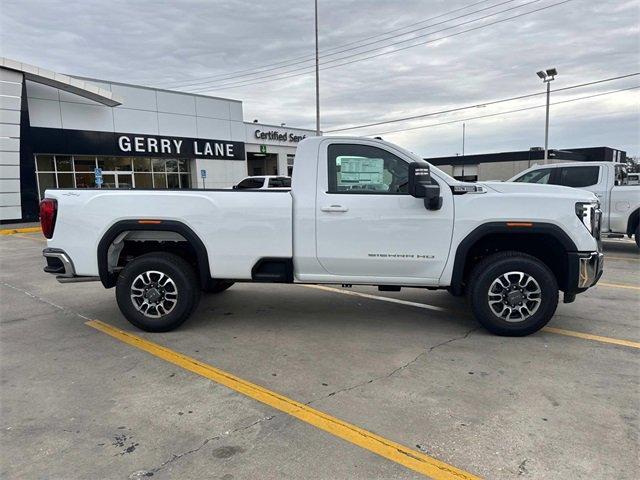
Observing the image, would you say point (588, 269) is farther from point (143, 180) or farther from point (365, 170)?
point (143, 180)

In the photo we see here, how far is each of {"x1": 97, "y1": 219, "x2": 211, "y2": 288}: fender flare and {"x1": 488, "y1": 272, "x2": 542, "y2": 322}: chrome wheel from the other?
3.04 meters

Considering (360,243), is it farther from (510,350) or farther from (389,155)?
(510,350)

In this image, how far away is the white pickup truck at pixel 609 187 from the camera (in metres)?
10.1

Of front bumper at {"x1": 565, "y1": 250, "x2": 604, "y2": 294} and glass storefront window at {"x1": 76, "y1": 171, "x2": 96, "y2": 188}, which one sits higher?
glass storefront window at {"x1": 76, "y1": 171, "x2": 96, "y2": 188}

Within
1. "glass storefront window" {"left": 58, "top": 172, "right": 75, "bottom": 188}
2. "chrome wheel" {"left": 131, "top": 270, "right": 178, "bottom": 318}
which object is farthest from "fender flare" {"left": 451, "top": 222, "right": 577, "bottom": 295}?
"glass storefront window" {"left": 58, "top": 172, "right": 75, "bottom": 188}

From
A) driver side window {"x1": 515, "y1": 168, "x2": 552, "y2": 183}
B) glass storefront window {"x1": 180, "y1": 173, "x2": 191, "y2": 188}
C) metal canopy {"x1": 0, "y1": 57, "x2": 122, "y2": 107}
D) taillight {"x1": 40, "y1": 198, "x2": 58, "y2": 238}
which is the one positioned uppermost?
metal canopy {"x1": 0, "y1": 57, "x2": 122, "y2": 107}

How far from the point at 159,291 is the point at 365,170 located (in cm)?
260

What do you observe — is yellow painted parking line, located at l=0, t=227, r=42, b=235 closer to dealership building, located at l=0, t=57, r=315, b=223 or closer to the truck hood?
dealership building, located at l=0, t=57, r=315, b=223

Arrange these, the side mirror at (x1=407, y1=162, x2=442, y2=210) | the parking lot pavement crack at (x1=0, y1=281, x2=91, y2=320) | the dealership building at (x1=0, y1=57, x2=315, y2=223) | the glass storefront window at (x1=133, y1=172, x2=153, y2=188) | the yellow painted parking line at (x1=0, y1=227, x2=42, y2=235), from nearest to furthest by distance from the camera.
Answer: the side mirror at (x1=407, y1=162, x2=442, y2=210) < the parking lot pavement crack at (x1=0, y1=281, x2=91, y2=320) < the yellow painted parking line at (x1=0, y1=227, x2=42, y2=235) < the dealership building at (x1=0, y1=57, x2=315, y2=223) < the glass storefront window at (x1=133, y1=172, x2=153, y2=188)

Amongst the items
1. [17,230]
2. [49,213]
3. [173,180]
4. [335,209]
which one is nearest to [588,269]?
[335,209]

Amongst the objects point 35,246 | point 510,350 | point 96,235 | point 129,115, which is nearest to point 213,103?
point 129,115

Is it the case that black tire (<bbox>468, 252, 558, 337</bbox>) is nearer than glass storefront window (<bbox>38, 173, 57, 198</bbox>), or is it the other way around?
black tire (<bbox>468, 252, 558, 337</bbox>)

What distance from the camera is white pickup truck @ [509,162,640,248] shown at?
1012 cm

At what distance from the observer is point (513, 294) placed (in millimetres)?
4805
